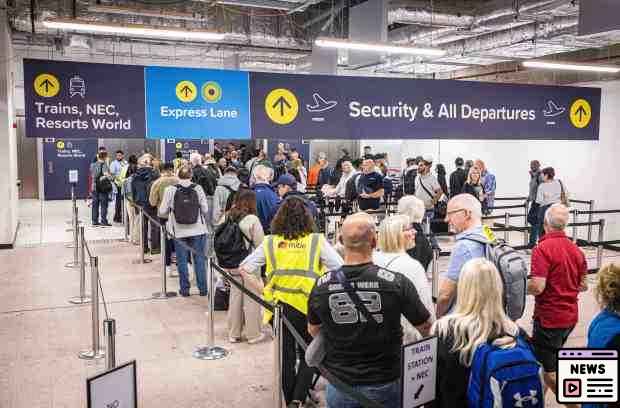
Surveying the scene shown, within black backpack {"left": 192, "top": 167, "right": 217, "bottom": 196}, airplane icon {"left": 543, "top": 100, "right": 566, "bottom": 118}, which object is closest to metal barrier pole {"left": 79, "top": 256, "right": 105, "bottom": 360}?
black backpack {"left": 192, "top": 167, "right": 217, "bottom": 196}

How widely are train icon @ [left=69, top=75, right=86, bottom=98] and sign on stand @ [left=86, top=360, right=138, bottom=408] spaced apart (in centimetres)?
533

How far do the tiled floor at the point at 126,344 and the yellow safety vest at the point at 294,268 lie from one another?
1.16m

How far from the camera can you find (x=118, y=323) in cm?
706

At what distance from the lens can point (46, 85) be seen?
22.8 ft

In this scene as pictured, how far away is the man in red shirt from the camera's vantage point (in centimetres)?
439

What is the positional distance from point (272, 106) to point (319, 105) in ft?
2.13

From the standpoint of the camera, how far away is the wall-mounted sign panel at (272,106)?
7078mm

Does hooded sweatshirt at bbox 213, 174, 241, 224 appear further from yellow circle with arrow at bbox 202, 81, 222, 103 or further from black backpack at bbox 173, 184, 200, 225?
yellow circle with arrow at bbox 202, 81, 222, 103

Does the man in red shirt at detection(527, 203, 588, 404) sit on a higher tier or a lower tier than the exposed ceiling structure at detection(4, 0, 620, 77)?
lower

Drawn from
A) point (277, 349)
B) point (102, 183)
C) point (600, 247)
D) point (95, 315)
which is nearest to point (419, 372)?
point (277, 349)

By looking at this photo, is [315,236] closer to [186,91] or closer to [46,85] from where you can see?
A: [186,91]

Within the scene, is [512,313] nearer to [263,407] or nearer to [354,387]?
[354,387]

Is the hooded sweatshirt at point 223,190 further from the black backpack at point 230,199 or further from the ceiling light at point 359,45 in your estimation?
the ceiling light at point 359,45

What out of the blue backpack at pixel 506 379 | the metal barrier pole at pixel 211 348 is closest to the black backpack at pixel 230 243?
the metal barrier pole at pixel 211 348
